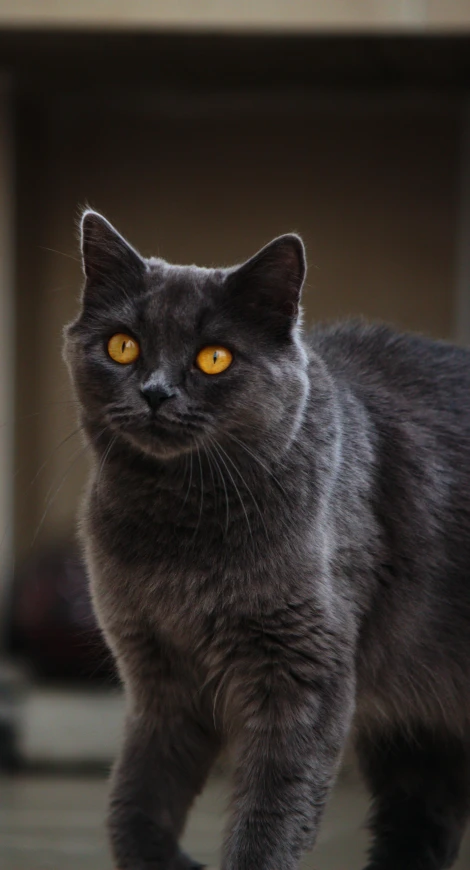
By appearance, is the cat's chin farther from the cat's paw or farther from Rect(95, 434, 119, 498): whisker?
the cat's paw

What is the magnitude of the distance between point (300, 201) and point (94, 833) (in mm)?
3980

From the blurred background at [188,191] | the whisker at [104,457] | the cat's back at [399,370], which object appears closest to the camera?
the whisker at [104,457]

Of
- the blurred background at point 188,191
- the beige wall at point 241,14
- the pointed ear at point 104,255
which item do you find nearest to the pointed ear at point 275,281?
the pointed ear at point 104,255

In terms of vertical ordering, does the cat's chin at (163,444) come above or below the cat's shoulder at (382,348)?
below

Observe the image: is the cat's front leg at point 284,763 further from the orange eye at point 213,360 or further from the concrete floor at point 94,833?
the orange eye at point 213,360

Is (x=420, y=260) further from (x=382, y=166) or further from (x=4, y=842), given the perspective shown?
(x=4, y=842)

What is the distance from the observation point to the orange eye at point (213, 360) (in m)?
1.63

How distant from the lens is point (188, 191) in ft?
19.3

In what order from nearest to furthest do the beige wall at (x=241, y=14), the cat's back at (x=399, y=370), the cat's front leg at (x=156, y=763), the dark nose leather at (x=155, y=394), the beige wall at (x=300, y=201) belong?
the dark nose leather at (x=155, y=394) < the cat's front leg at (x=156, y=763) < the cat's back at (x=399, y=370) < the beige wall at (x=241, y=14) < the beige wall at (x=300, y=201)

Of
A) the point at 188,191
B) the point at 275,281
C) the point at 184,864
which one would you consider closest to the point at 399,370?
the point at 275,281

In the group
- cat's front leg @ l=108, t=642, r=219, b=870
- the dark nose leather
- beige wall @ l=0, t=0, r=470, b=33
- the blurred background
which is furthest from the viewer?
the blurred background

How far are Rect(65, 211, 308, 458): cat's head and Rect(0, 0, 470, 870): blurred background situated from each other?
3.13 m

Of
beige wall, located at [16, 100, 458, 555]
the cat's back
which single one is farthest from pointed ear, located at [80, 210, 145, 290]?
beige wall, located at [16, 100, 458, 555]

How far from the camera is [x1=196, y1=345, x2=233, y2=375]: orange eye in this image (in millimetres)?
1630
